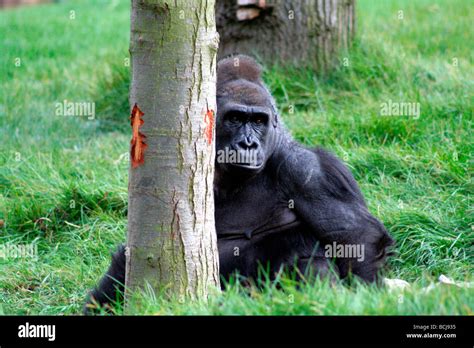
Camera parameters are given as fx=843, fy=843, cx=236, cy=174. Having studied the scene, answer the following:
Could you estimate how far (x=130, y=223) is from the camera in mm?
4230

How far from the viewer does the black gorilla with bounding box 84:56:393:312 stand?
508 centimetres

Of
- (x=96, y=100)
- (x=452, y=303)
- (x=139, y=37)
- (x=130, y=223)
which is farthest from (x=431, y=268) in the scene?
(x=96, y=100)

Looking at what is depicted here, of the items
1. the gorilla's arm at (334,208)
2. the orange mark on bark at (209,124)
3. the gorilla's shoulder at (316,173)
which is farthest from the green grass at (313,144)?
the orange mark on bark at (209,124)

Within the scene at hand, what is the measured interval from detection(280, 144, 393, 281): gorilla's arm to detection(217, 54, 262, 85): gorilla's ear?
59 centimetres

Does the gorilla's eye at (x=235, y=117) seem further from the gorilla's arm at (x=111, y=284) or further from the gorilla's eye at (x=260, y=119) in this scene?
the gorilla's arm at (x=111, y=284)

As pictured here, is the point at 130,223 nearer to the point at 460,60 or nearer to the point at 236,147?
the point at 236,147

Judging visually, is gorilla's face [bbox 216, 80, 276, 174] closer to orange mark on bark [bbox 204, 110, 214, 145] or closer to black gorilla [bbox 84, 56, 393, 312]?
black gorilla [bbox 84, 56, 393, 312]

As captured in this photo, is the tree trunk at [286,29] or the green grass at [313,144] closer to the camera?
the green grass at [313,144]

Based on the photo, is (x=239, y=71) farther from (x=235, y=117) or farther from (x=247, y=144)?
(x=247, y=144)

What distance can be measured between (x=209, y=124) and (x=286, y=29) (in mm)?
4295

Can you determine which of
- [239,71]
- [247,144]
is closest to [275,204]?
[247,144]

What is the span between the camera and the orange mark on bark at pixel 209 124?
422 centimetres

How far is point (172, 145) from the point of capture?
411cm

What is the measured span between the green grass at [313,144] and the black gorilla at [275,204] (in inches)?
16.8
